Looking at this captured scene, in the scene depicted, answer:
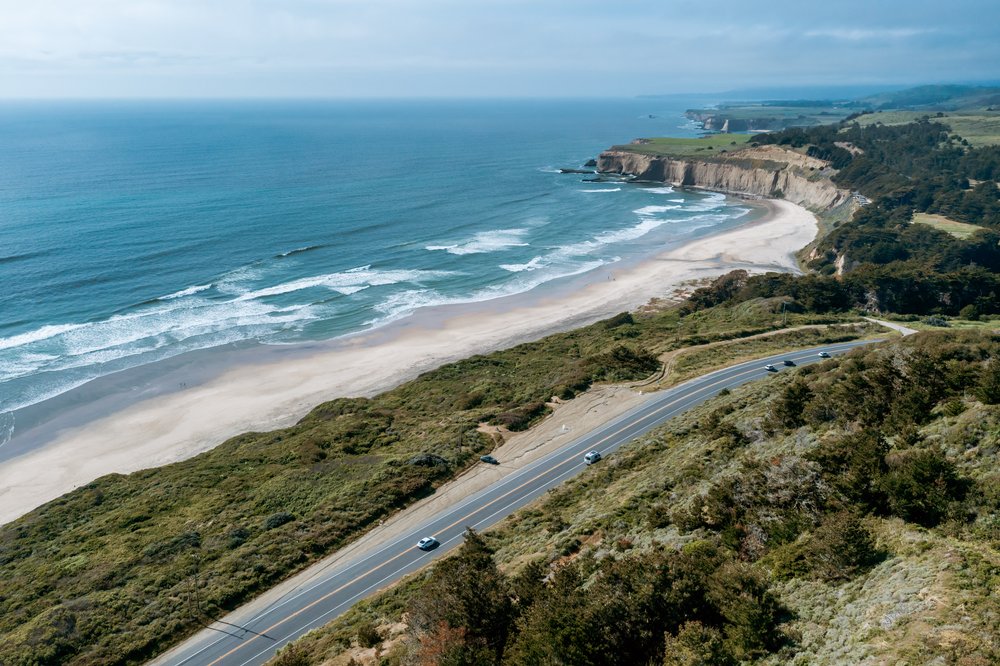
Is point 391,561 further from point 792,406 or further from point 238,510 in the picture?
point 792,406

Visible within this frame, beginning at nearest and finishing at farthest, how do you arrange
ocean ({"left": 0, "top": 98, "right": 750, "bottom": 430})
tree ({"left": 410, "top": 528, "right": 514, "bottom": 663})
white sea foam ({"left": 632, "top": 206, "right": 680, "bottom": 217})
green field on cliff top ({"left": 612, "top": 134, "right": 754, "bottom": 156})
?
tree ({"left": 410, "top": 528, "right": 514, "bottom": 663}) → ocean ({"left": 0, "top": 98, "right": 750, "bottom": 430}) → white sea foam ({"left": 632, "top": 206, "right": 680, "bottom": 217}) → green field on cliff top ({"left": 612, "top": 134, "right": 754, "bottom": 156})

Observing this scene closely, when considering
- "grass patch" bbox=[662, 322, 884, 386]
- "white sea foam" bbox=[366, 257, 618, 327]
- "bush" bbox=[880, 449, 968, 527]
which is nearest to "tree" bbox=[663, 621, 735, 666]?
"bush" bbox=[880, 449, 968, 527]

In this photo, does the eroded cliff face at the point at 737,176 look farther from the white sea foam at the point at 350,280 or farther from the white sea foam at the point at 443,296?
the white sea foam at the point at 350,280

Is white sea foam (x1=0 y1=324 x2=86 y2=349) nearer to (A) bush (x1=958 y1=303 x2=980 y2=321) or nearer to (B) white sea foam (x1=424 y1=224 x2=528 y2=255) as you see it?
(B) white sea foam (x1=424 y1=224 x2=528 y2=255)

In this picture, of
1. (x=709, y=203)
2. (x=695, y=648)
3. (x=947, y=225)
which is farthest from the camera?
(x=709, y=203)

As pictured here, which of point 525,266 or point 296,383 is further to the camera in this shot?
point 525,266

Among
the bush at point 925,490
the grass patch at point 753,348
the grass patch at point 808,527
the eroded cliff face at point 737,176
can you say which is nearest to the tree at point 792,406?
the grass patch at point 808,527

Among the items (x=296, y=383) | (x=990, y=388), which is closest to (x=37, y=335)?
(x=296, y=383)
